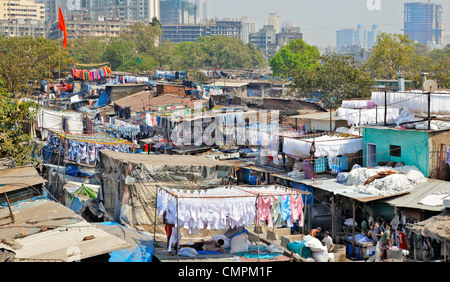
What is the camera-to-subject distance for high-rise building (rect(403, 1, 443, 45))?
14812 cm

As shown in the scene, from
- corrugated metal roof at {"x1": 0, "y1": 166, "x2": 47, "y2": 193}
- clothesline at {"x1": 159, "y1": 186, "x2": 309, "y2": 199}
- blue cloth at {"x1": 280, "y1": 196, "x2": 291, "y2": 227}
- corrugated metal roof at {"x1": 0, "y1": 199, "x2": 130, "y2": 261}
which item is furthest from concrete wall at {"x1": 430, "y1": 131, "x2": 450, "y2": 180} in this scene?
corrugated metal roof at {"x1": 0, "y1": 166, "x2": 47, "y2": 193}

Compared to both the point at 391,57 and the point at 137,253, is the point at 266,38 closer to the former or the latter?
the point at 391,57

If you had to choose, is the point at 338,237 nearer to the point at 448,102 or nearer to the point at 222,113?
the point at 448,102

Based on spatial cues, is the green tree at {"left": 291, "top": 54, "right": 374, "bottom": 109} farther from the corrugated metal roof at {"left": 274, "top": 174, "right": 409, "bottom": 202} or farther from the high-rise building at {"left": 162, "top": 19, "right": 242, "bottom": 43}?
the high-rise building at {"left": 162, "top": 19, "right": 242, "bottom": 43}

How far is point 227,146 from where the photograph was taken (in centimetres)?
2198

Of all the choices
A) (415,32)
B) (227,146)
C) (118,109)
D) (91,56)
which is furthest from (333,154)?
(415,32)

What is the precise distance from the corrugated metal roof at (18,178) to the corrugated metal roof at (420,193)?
28.5ft

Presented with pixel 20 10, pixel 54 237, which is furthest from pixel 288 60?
pixel 20 10

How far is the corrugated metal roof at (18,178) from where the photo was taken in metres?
12.4

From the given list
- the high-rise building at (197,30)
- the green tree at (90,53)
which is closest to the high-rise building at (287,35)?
the high-rise building at (197,30)

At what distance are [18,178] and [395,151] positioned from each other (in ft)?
34.0

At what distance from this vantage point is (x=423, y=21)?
158000mm

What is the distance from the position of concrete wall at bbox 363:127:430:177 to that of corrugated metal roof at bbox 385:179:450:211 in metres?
0.70
